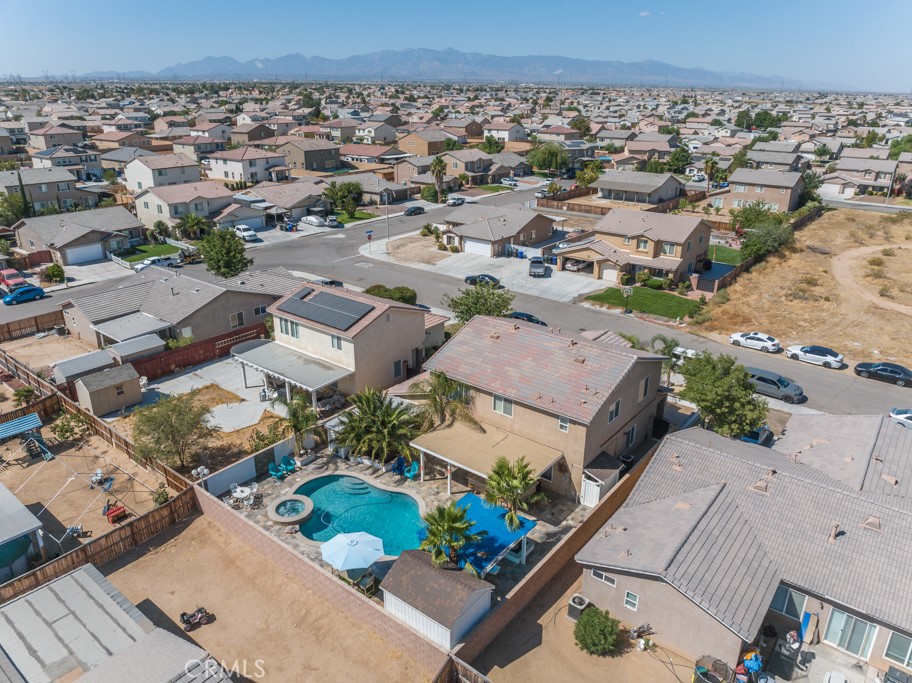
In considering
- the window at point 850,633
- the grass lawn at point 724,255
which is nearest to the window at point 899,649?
the window at point 850,633

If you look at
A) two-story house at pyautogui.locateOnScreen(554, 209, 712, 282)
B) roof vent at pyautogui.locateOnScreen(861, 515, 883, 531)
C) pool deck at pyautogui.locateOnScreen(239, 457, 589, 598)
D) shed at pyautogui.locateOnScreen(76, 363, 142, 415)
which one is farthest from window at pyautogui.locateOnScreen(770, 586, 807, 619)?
two-story house at pyautogui.locateOnScreen(554, 209, 712, 282)

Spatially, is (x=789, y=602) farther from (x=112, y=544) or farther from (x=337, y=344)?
(x=112, y=544)

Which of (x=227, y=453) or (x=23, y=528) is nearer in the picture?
(x=23, y=528)

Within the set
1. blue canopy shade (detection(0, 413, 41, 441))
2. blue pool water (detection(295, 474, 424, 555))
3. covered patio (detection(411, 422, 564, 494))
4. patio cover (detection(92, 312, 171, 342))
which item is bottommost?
blue pool water (detection(295, 474, 424, 555))

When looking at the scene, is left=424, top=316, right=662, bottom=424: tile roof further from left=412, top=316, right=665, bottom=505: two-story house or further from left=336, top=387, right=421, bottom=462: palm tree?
left=336, top=387, right=421, bottom=462: palm tree

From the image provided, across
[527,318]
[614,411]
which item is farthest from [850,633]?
[527,318]

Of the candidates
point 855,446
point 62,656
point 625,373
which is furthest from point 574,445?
point 62,656

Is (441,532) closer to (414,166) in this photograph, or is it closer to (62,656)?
(62,656)
